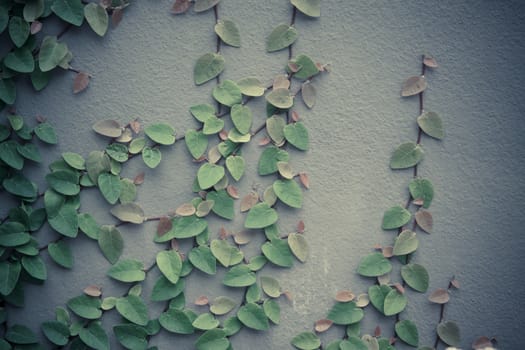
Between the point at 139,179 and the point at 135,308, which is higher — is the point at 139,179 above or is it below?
above

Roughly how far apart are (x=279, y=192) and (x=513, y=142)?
2.40 feet

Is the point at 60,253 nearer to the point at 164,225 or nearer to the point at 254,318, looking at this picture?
the point at 164,225

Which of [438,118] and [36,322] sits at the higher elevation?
[438,118]

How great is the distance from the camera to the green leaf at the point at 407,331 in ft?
4.67

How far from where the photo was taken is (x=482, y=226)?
4.58 feet

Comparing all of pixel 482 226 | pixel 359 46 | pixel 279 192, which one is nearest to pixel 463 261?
pixel 482 226

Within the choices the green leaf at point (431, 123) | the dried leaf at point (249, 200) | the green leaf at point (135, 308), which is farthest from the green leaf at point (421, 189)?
the green leaf at point (135, 308)

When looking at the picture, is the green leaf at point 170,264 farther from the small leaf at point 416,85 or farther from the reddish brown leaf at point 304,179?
the small leaf at point 416,85

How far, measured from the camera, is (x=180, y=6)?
1.33m

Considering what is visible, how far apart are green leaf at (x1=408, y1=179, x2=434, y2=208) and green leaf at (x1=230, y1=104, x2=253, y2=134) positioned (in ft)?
1.77

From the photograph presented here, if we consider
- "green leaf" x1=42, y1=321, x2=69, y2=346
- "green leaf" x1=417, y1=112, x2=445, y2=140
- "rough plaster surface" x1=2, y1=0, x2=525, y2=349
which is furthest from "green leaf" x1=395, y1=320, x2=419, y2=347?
"green leaf" x1=42, y1=321, x2=69, y2=346

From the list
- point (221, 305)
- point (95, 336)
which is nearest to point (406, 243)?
point (221, 305)

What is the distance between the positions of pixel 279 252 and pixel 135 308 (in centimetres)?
50

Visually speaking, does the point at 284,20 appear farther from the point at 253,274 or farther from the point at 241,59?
the point at 253,274
